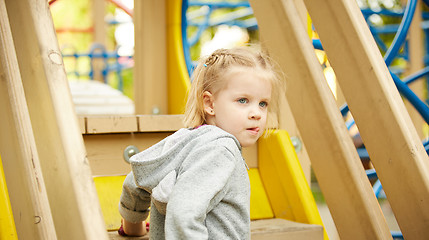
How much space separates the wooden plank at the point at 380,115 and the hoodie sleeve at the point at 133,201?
64cm

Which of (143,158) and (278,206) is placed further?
(278,206)

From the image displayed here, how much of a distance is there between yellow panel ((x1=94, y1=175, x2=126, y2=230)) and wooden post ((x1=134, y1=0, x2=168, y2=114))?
A: 967mm

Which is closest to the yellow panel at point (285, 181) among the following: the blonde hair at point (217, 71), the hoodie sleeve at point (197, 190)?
the blonde hair at point (217, 71)

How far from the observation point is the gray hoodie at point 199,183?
98 cm

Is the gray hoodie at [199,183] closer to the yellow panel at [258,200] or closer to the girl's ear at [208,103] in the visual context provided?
the girl's ear at [208,103]

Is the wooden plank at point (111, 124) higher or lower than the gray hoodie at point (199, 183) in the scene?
lower

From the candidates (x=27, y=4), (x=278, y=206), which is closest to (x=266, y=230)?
(x=278, y=206)

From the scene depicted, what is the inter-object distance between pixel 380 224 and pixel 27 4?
1.07 m

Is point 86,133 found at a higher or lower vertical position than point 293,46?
lower

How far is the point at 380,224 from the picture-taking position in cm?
143

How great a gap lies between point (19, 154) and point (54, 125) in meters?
0.17

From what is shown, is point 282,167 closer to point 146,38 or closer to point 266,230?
point 266,230

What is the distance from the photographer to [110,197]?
1687 mm

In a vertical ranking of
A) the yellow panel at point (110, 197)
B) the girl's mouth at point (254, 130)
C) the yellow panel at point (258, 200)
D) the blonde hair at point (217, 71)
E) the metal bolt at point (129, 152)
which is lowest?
the yellow panel at point (258, 200)
